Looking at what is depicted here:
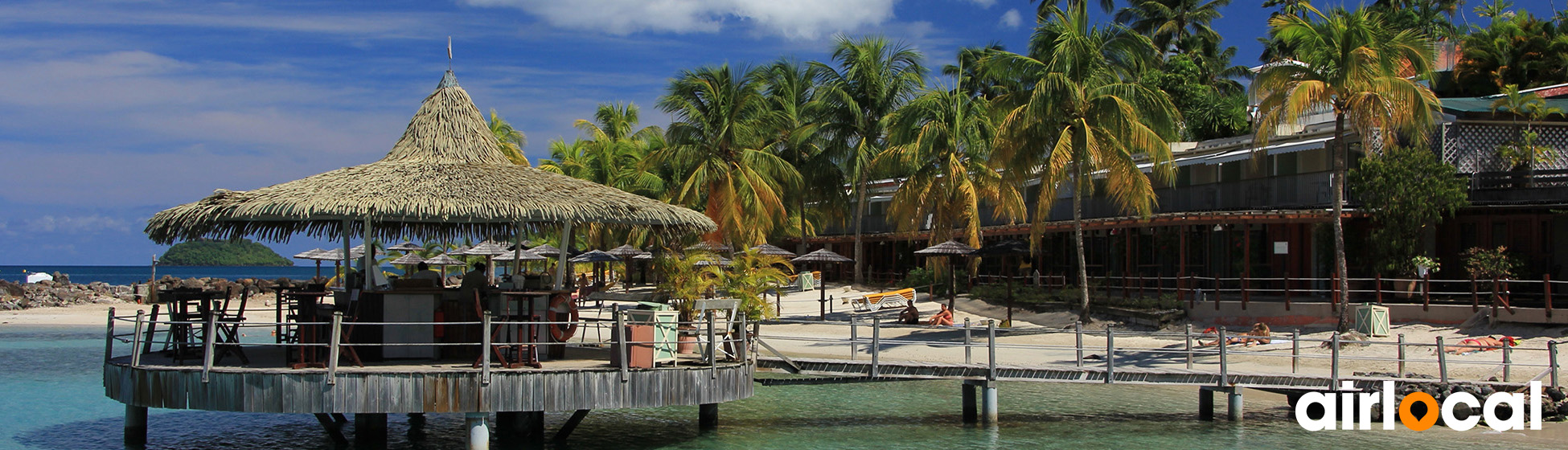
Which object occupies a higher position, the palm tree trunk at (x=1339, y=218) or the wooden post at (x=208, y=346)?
the palm tree trunk at (x=1339, y=218)

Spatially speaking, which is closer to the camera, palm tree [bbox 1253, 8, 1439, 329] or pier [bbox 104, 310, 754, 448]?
pier [bbox 104, 310, 754, 448]

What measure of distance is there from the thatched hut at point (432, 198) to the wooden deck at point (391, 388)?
1.72 meters

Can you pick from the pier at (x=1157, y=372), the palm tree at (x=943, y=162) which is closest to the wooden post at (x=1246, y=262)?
the palm tree at (x=943, y=162)

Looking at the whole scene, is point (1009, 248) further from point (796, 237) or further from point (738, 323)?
point (796, 237)

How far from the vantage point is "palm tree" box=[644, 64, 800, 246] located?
38031mm

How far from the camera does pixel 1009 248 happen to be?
28375 millimetres

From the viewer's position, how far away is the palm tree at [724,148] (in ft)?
125

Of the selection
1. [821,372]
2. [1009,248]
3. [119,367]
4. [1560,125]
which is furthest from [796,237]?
[119,367]

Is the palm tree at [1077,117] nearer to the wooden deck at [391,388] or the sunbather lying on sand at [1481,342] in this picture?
the sunbather lying on sand at [1481,342]

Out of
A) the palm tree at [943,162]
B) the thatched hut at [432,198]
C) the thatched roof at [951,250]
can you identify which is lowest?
the thatched roof at [951,250]

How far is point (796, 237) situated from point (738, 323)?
126ft

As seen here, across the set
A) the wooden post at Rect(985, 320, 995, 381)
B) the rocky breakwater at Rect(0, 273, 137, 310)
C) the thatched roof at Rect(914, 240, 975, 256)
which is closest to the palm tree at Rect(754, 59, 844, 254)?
the thatched roof at Rect(914, 240, 975, 256)

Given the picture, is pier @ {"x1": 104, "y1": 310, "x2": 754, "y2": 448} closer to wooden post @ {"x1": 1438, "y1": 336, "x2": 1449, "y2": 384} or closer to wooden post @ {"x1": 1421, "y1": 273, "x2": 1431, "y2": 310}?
wooden post @ {"x1": 1438, "y1": 336, "x2": 1449, "y2": 384}

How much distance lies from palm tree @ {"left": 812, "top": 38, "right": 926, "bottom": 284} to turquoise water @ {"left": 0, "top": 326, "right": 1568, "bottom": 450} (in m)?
17.4
